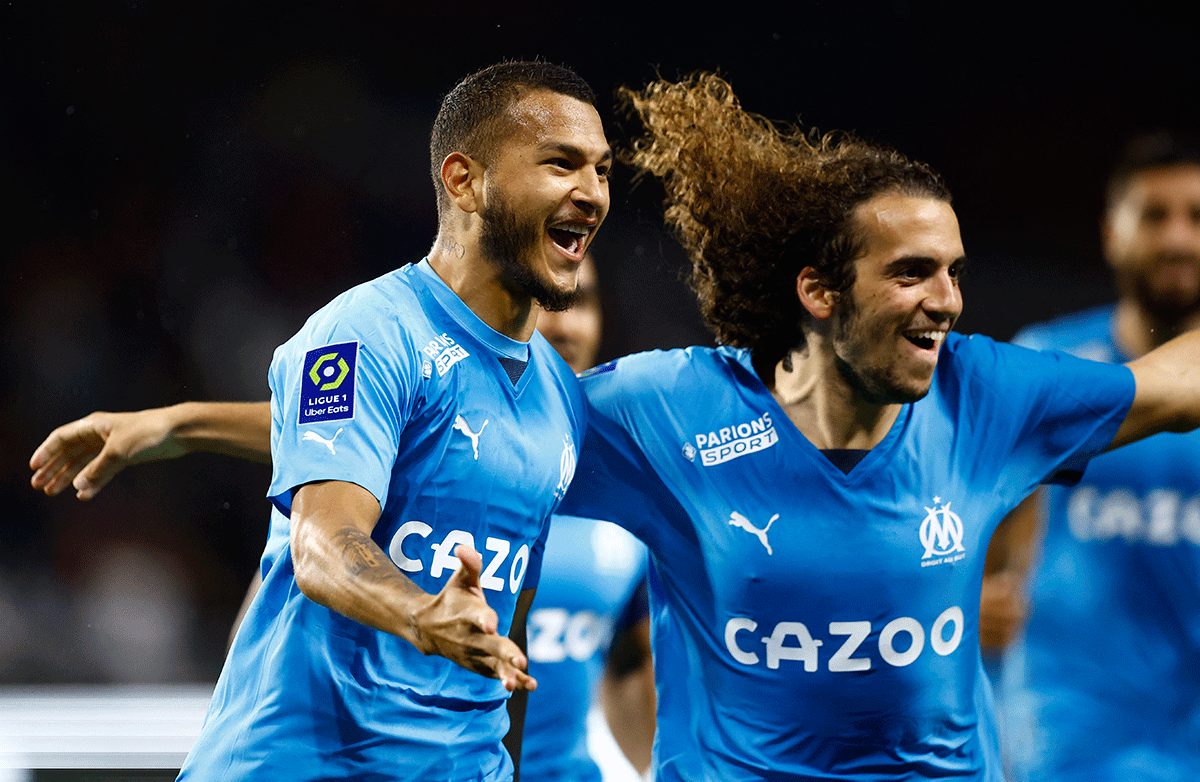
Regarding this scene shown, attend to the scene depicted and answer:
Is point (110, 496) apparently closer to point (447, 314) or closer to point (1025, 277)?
point (447, 314)

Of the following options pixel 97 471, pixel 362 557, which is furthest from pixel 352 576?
pixel 97 471

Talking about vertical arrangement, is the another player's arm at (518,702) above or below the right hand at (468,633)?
below

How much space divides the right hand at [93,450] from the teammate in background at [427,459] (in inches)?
20.5

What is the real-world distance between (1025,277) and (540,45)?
298cm

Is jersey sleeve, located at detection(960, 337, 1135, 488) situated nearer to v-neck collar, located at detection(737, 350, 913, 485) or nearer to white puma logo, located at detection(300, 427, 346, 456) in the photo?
v-neck collar, located at detection(737, 350, 913, 485)

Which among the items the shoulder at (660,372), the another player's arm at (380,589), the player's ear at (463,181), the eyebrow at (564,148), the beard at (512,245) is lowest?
the another player's arm at (380,589)

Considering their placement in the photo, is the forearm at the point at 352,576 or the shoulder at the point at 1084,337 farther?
the shoulder at the point at 1084,337

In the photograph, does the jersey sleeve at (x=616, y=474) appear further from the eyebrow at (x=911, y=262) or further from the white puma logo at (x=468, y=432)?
the eyebrow at (x=911, y=262)

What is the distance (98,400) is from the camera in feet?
19.6

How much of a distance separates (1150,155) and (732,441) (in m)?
2.44

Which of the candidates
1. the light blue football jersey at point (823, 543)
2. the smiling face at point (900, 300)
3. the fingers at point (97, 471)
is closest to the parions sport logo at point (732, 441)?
the light blue football jersey at point (823, 543)

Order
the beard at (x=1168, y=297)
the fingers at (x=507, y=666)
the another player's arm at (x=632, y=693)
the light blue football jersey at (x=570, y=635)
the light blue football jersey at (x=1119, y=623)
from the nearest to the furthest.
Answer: the fingers at (x=507, y=666), the light blue football jersey at (x=570, y=635), the light blue football jersey at (x=1119, y=623), the beard at (x=1168, y=297), the another player's arm at (x=632, y=693)

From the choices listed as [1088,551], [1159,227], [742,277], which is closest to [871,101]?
[1159,227]

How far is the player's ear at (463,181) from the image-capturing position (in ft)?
6.56
